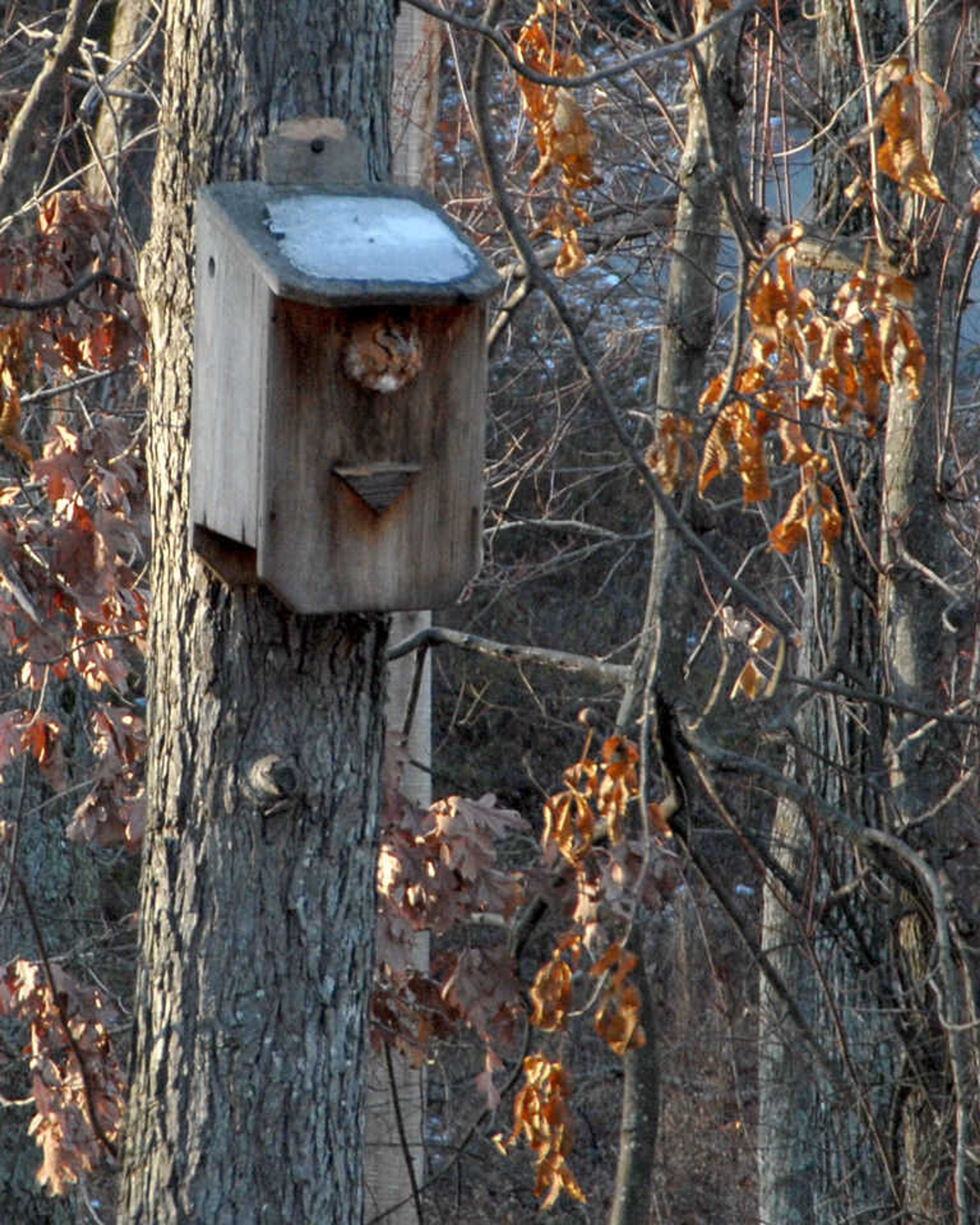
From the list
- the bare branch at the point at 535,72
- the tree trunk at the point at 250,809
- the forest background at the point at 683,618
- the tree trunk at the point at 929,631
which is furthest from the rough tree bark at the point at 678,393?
the bare branch at the point at 535,72

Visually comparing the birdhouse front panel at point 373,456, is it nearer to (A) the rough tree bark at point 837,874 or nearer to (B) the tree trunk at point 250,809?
(B) the tree trunk at point 250,809

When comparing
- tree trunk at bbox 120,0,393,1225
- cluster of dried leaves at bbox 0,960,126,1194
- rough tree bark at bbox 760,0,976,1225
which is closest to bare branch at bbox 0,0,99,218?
→ tree trunk at bbox 120,0,393,1225

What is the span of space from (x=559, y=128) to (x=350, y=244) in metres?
1.17

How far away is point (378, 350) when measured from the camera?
8.01ft

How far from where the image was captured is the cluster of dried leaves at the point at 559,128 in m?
3.43

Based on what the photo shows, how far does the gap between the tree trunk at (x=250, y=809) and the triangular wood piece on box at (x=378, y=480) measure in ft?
0.78

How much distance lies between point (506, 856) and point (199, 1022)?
5883 millimetres

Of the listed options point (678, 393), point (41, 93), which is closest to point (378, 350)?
point (41, 93)

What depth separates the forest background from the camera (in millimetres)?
3379

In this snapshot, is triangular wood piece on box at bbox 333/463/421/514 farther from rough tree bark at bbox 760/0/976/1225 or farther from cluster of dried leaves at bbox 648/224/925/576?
rough tree bark at bbox 760/0/976/1225

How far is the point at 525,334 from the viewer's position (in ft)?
31.8

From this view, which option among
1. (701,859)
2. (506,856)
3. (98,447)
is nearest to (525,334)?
(506,856)

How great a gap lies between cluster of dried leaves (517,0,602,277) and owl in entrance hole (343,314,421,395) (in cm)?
101

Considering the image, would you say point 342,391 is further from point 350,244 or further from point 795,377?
point 795,377
